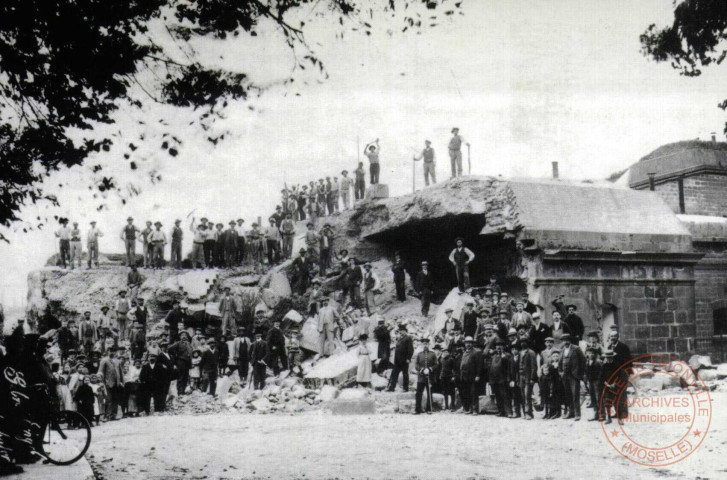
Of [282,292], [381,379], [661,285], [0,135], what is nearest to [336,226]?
[282,292]

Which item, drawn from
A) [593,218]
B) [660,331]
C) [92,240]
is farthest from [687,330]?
[92,240]

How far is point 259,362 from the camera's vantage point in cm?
1469

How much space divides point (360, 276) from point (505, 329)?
20.8 ft

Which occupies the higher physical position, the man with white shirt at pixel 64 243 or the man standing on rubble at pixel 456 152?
the man standing on rubble at pixel 456 152

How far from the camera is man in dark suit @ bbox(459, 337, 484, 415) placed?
11.9 m

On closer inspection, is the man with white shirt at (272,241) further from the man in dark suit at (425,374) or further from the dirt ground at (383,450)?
the dirt ground at (383,450)

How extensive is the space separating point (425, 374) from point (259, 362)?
163 inches

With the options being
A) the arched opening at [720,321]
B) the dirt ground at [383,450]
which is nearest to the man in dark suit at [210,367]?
the dirt ground at [383,450]

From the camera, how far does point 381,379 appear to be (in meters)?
14.2

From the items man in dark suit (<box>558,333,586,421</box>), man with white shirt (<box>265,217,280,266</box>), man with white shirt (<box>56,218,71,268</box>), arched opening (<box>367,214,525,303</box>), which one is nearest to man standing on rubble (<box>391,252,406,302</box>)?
arched opening (<box>367,214,525,303</box>)

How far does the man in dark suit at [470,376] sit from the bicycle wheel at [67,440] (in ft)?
21.5

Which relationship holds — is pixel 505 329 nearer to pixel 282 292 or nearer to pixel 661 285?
pixel 661 285

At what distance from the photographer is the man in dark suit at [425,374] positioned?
480 inches

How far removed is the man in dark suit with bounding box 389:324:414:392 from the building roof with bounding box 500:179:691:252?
147 inches
